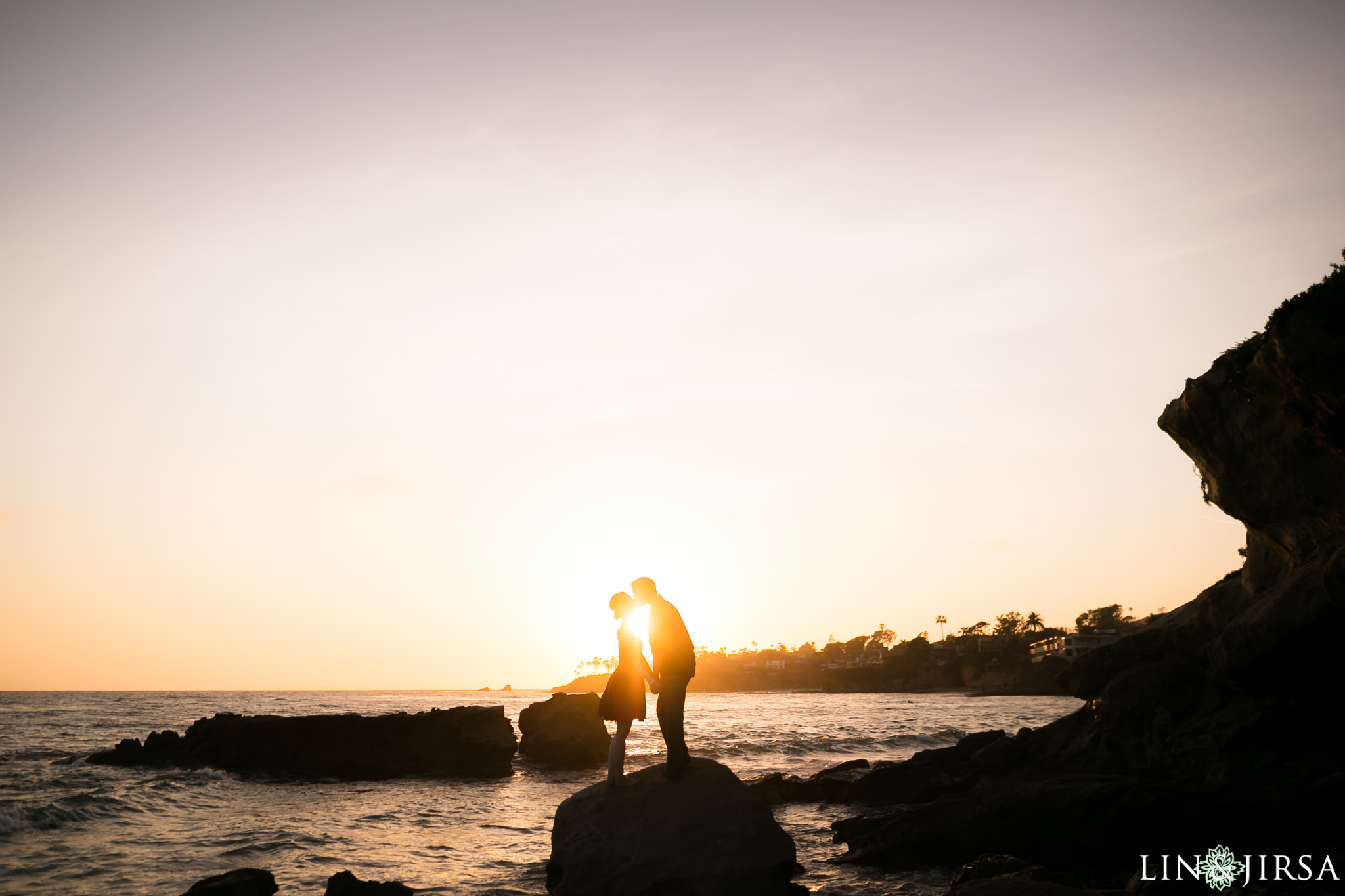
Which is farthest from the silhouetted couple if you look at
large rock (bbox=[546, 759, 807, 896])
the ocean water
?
the ocean water

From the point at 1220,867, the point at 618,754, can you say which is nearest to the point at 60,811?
the point at 618,754

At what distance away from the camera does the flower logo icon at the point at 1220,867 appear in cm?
1127

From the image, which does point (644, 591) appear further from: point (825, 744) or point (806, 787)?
point (825, 744)

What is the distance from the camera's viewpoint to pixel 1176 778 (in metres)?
14.8

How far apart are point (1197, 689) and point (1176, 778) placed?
143 inches

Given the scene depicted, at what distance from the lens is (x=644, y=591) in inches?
402

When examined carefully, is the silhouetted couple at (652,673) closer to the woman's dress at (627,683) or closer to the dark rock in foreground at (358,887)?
the woman's dress at (627,683)

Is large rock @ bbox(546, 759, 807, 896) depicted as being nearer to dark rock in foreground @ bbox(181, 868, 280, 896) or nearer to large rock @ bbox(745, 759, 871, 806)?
dark rock in foreground @ bbox(181, 868, 280, 896)

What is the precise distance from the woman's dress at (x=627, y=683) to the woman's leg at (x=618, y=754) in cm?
12

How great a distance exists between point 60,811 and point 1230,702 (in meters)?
28.3

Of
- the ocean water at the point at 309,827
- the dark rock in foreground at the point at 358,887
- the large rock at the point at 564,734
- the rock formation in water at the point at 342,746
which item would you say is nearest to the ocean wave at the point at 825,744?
the ocean water at the point at 309,827

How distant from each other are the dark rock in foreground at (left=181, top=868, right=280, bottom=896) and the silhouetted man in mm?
6312

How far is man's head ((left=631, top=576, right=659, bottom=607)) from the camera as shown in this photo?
10.2 m

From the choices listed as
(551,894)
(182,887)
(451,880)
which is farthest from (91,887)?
(551,894)
